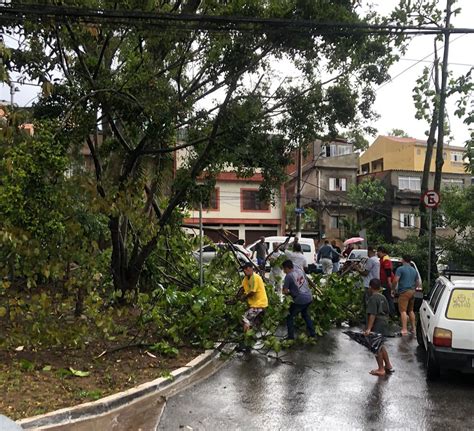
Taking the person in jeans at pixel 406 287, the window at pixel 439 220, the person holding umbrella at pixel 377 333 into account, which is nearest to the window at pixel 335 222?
the window at pixel 439 220

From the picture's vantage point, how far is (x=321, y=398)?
7316 mm

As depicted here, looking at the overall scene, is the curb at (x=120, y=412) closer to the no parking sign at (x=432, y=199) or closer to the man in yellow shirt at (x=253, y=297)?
the man in yellow shirt at (x=253, y=297)

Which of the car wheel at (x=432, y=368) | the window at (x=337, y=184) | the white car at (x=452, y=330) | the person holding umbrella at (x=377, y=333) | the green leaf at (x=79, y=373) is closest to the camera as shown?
the white car at (x=452, y=330)

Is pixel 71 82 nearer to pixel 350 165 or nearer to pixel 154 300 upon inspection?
pixel 154 300

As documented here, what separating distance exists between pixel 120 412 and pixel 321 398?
2.57m

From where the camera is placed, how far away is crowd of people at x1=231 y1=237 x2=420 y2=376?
27.7 ft

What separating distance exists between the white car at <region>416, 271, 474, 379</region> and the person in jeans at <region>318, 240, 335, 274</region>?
32.0 feet

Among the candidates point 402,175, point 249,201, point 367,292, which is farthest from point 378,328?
point 402,175

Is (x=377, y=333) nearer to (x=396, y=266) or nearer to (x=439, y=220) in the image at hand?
(x=396, y=266)

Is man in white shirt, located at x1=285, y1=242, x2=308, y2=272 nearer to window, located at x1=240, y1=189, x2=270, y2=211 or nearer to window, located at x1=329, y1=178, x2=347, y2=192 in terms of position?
window, located at x1=240, y1=189, x2=270, y2=211

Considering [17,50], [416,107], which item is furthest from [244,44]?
[416,107]

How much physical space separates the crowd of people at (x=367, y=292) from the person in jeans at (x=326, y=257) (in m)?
4.28

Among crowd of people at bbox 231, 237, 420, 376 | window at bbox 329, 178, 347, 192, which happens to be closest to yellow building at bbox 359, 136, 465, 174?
window at bbox 329, 178, 347, 192

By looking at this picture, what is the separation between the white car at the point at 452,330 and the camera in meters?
7.41
